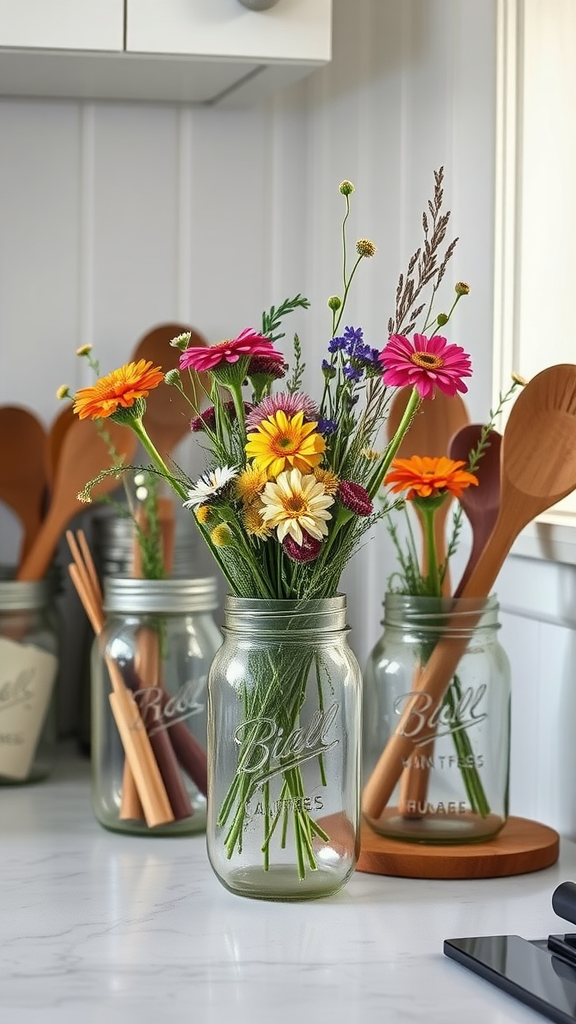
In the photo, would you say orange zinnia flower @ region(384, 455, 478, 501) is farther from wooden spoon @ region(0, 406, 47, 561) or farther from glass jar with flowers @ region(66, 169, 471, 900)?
wooden spoon @ region(0, 406, 47, 561)

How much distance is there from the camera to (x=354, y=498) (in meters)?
0.81

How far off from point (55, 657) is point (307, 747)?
0.54 m

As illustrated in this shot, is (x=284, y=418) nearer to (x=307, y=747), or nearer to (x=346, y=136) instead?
(x=307, y=747)

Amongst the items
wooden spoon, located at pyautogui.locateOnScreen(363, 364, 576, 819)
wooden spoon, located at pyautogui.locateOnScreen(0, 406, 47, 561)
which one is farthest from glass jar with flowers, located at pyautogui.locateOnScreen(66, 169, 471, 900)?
wooden spoon, located at pyautogui.locateOnScreen(0, 406, 47, 561)

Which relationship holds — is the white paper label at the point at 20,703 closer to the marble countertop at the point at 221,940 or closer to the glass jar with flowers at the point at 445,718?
the marble countertop at the point at 221,940

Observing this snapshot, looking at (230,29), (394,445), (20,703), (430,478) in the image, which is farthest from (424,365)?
(20,703)

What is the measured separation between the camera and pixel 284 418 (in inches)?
32.0

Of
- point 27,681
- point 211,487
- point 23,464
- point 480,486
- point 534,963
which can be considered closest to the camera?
point 534,963

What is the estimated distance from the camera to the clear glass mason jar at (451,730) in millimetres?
989

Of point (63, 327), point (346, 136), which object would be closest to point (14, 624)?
point (63, 327)

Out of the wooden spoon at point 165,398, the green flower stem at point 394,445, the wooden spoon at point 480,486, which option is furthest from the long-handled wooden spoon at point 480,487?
the wooden spoon at point 165,398

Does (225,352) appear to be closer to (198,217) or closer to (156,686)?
(156,686)

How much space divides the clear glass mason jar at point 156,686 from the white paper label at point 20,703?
170 millimetres

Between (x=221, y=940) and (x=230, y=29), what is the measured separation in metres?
0.83
